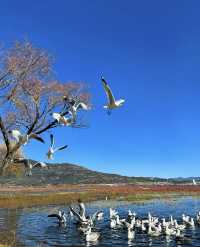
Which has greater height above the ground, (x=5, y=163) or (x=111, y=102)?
(x=111, y=102)

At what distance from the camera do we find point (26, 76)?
30047 mm

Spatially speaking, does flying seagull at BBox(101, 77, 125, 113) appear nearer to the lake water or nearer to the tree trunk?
the tree trunk

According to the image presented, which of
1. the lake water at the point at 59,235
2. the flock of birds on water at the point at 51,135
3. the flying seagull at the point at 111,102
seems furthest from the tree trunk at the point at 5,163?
the lake water at the point at 59,235

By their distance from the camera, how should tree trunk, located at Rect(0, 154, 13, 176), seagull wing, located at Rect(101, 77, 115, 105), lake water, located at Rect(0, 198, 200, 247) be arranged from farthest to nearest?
lake water, located at Rect(0, 198, 200, 247) < tree trunk, located at Rect(0, 154, 13, 176) < seagull wing, located at Rect(101, 77, 115, 105)

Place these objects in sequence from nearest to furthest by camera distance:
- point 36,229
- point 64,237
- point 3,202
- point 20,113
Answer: point 20,113
point 64,237
point 36,229
point 3,202

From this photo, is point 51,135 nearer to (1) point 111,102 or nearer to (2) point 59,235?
(1) point 111,102

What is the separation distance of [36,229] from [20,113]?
61.3ft

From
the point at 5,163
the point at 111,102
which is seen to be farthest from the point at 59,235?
the point at 111,102

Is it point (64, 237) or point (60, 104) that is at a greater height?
point (60, 104)

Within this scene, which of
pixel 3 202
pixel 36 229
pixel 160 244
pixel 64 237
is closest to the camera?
pixel 160 244

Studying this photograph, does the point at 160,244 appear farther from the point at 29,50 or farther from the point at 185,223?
the point at 29,50

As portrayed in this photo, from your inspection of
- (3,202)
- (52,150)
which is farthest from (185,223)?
(3,202)

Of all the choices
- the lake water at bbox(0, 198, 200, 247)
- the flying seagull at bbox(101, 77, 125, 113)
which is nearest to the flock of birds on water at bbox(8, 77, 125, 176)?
the flying seagull at bbox(101, 77, 125, 113)

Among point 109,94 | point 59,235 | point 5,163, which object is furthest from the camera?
point 59,235
